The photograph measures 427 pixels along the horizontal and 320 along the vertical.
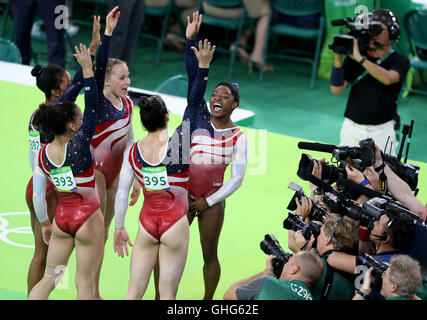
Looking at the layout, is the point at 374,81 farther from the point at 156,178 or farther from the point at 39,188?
the point at 39,188

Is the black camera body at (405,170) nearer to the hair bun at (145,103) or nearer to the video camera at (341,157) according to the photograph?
the video camera at (341,157)

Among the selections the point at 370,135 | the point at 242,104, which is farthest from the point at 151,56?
the point at 370,135

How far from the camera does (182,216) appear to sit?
13.1ft

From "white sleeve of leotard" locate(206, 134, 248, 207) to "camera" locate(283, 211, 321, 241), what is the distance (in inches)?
16.4

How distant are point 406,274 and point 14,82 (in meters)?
5.80

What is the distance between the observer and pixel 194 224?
5688 mm

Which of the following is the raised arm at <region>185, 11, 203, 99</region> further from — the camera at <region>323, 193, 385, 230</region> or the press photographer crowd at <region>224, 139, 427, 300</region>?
the camera at <region>323, 193, 385, 230</region>

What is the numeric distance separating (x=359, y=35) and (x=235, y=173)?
2.10 metres

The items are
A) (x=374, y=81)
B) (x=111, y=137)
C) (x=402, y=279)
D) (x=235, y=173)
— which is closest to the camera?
(x=402, y=279)

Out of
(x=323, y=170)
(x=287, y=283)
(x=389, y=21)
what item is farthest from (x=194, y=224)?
(x=389, y=21)

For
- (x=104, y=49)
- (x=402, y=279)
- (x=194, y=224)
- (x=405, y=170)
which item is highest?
(x=104, y=49)

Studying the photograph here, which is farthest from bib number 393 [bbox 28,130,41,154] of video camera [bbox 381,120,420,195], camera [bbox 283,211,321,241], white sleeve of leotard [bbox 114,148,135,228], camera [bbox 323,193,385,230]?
video camera [bbox 381,120,420,195]

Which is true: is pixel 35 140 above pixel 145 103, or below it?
below
